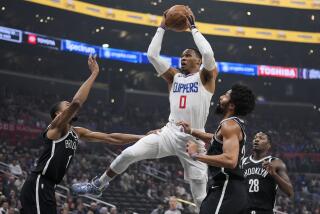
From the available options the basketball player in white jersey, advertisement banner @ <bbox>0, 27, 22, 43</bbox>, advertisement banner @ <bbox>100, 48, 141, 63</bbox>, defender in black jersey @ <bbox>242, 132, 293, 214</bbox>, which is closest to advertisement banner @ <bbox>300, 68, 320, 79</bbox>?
advertisement banner @ <bbox>100, 48, 141, 63</bbox>

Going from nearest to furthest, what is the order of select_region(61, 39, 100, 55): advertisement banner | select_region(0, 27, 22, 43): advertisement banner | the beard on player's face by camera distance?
1. the beard on player's face
2. select_region(0, 27, 22, 43): advertisement banner
3. select_region(61, 39, 100, 55): advertisement banner

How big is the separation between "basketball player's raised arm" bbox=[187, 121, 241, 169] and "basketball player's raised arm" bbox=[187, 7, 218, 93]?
56.9 inches

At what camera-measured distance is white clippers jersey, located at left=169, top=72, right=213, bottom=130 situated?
7.35 metres

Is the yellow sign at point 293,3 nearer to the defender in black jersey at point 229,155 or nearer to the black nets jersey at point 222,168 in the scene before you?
the defender in black jersey at point 229,155

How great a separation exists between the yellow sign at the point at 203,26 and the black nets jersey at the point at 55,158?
28.5 meters

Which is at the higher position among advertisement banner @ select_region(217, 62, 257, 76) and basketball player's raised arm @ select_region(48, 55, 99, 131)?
advertisement banner @ select_region(217, 62, 257, 76)

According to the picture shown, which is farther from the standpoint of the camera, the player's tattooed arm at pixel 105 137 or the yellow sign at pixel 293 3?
the yellow sign at pixel 293 3

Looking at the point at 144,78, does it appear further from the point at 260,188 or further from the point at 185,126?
the point at 185,126

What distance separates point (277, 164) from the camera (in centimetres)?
835

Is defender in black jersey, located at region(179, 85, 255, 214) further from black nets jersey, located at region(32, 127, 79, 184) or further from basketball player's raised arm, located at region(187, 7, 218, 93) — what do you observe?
black nets jersey, located at region(32, 127, 79, 184)

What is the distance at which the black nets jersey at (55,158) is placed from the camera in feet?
23.2

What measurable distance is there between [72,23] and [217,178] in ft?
107

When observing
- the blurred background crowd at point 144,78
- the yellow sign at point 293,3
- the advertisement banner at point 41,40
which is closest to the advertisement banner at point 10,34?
the blurred background crowd at point 144,78

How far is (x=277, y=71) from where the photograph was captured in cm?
4047
